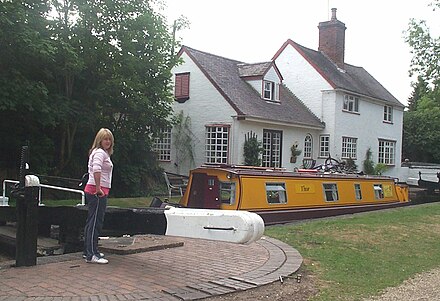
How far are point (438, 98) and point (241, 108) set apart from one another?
498 inches

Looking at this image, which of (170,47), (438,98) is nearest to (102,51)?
(170,47)

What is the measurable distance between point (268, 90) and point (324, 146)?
5.11 metres

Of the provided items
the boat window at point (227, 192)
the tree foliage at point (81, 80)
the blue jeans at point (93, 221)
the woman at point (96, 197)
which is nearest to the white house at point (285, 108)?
the tree foliage at point (81, 80)

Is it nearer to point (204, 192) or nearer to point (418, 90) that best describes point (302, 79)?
point (418, 90)

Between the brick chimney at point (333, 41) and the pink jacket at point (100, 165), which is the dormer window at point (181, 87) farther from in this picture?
the pink jacket at point (100, 165)

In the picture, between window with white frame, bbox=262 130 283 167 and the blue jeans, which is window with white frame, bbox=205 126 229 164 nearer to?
window with white frame, bbox=262 130 283 167

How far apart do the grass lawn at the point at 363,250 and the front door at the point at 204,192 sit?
294cm

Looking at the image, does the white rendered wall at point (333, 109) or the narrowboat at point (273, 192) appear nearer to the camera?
the narrowboat at point (273, 192)

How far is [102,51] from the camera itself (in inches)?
706

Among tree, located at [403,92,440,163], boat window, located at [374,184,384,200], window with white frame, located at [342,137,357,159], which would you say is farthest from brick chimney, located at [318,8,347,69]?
boat window, located at [374,184,384,200]

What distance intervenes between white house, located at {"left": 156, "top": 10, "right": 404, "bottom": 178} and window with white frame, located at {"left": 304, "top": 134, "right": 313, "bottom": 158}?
0.18 ft

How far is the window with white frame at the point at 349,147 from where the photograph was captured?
3095 centimetres

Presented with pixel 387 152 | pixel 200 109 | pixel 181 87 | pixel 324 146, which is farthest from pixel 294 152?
pixel 387 152

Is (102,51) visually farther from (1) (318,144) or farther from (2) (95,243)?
(1) (318,144)
